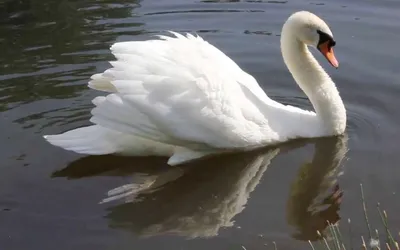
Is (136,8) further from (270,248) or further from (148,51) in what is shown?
(270,248)

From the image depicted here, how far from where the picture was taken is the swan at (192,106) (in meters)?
6.32

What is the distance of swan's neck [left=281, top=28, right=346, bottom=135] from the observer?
6.96 m

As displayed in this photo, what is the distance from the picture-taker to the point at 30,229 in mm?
5711

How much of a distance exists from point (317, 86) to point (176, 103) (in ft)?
5.01

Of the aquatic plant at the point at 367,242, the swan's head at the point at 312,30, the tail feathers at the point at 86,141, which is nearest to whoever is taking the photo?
the aquatic plant at the point at 367,242

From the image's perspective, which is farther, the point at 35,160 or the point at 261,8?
the point at 261,8

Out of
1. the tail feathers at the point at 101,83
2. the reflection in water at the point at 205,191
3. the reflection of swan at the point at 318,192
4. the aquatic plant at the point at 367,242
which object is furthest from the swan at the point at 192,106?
the aquatic plant at the point at 367,242

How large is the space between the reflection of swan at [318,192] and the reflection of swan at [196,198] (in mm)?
350

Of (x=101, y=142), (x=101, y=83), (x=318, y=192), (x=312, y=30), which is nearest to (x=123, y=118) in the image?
(x=101, y=142)

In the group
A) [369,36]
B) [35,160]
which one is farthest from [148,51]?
[369,36]

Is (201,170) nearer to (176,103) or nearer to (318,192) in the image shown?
(176,103)

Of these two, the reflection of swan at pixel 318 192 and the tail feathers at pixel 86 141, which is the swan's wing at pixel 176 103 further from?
the reflection of swan at pixel 318 192

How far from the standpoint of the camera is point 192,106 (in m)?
6.31

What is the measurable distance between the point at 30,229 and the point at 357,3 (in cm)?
618
